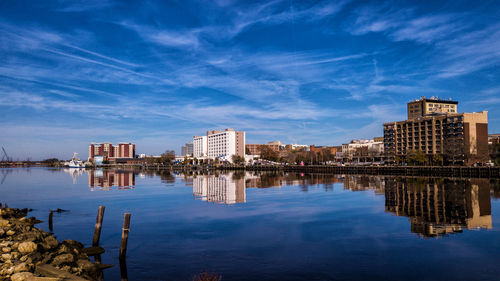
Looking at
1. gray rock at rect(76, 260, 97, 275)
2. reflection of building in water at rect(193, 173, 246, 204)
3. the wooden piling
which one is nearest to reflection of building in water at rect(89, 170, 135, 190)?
reflection of building in water at rect(193, 173, 246, 204)

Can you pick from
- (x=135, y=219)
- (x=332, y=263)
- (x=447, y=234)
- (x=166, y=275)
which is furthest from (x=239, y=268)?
(x=135, y=219)

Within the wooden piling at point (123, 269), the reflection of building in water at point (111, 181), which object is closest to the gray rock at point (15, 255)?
the wooden piling at point (123, 269)

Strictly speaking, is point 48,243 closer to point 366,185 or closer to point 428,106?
point 366,185

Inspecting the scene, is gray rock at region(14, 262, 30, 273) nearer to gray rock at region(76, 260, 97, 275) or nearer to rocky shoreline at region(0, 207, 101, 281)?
rocky shoreline at region(0, 207, 101, 281)

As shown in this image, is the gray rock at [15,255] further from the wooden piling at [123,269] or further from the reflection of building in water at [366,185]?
the reflection of building in water at [366,185]

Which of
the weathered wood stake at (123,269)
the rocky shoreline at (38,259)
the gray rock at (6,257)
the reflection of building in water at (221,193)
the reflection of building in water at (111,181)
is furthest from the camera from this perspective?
the reflection of building in water at (111,181)

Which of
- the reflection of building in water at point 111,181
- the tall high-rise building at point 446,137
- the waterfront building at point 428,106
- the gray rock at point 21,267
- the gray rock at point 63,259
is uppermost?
the waterfront building at point 428,106

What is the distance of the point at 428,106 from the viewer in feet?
541

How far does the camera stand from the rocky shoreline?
35.9ft

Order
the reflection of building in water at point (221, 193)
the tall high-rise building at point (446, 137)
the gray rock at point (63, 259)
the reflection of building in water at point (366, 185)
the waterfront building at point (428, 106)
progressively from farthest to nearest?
the waterfront building at point (428, 106), the tall high-rise building at point (446, 137), the reflection of building in water at point (366, 185), the reflection of building in water at point (221, 193), the gray rock at point (63, 259)

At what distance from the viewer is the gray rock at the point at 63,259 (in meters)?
12.7

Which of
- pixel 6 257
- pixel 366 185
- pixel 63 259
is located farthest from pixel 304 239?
pixel 366 185

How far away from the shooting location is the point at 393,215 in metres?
27.0

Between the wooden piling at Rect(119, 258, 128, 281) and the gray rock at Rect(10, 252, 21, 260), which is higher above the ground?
the gray rock at Rect(10, 252, 21, 260)
